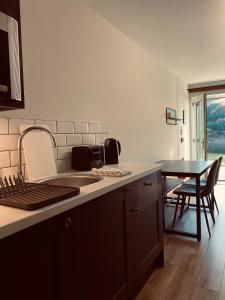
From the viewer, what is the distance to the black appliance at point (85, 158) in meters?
1.90

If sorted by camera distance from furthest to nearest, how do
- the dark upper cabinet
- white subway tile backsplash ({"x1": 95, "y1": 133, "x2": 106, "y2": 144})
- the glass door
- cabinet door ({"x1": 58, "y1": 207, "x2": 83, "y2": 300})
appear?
the glass door
white subway tile backsplash ({"x1": 95, "y1": 133, "x2": 106, "y2": 144})
the dark upper cabinet
cabinet door ({"x1": 58, "y1": 207, "x2": 83, "y2": 300})

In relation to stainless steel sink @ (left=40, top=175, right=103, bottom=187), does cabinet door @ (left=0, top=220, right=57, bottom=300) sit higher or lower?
lower

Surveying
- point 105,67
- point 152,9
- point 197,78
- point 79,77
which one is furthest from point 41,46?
point 197,78

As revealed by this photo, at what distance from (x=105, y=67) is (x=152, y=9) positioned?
0.67m

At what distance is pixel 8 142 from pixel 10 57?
1.66 ft

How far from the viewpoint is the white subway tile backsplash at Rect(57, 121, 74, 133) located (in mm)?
1872

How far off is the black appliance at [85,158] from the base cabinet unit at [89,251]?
0.43 meters

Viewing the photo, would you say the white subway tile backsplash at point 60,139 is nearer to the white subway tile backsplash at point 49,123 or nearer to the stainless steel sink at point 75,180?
the white subway tile backsplash at point 49,123

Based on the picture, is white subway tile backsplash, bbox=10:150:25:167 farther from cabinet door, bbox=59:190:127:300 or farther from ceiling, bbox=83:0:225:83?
ceiling, bbox=83:0:225:83

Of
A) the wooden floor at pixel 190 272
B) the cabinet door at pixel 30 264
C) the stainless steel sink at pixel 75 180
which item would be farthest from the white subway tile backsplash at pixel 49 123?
the wooden floor at pixel 190 272

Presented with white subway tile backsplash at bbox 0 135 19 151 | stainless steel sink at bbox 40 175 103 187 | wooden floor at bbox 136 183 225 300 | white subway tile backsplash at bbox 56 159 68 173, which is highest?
white subway tile backsplash at bbox 0 135 19 151

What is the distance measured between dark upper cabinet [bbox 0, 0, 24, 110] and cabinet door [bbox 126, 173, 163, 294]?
0.85 m

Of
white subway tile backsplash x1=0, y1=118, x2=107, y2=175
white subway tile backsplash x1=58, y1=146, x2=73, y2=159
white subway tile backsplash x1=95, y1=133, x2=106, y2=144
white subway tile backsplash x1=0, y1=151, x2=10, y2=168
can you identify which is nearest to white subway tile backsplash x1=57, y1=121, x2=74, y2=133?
white subway tile backsplash x1=0, y1=118, x2=107, y2=175

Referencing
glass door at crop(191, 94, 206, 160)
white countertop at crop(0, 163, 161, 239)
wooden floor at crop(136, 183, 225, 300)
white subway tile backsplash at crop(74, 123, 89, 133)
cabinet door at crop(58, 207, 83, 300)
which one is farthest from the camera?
glass door at crop(191, 94, 206, 160)
